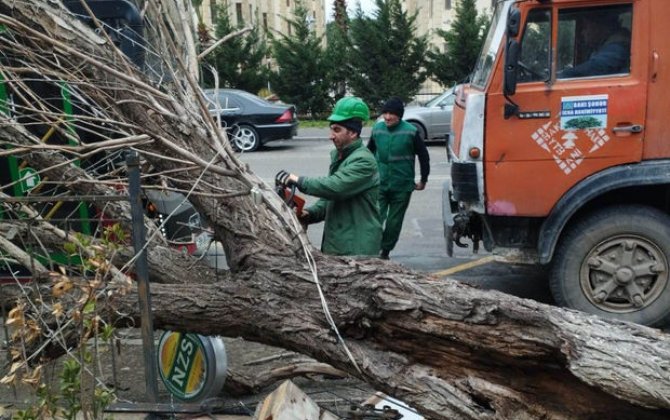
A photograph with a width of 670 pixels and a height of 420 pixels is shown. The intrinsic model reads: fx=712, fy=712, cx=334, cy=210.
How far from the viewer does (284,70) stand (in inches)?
1005

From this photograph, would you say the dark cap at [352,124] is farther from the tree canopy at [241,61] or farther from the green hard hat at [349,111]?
the tree canopy at [241,61]

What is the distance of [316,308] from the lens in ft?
10.7

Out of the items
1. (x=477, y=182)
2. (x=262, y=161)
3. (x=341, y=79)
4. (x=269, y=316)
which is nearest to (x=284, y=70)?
(x=341, y=79)

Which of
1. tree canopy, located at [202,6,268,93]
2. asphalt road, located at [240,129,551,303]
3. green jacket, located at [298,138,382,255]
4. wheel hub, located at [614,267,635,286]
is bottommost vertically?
asphalt road, located at [240,129,551,303]

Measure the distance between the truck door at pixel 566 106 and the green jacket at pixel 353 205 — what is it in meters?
1.24

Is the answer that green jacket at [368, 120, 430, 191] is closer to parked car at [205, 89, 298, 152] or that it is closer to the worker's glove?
the worker's glove

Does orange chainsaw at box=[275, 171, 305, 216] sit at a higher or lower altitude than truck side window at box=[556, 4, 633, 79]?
lower

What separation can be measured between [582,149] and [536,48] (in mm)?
814

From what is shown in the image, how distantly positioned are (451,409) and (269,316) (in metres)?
0.94

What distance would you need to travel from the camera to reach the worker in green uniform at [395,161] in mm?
6609

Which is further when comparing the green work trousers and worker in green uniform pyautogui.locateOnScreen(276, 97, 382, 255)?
the green work trousers

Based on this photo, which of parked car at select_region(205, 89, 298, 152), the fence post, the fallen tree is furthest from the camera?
parked car at select_region(205, 89, 298, 152)

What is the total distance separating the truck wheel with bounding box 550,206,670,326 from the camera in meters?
5.15

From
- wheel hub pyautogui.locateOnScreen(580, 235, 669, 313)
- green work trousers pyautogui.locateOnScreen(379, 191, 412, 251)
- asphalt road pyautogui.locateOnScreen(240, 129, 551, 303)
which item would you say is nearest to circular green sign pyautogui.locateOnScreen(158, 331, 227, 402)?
asphalt road pyautogui.locateOnScreen(240, 129, 551, 303)
